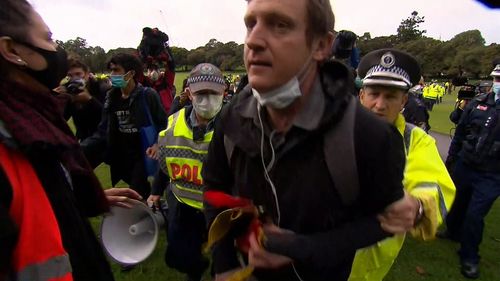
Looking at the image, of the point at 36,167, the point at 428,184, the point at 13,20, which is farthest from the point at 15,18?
the point at 428,184

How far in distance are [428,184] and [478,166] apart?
10.1 feet

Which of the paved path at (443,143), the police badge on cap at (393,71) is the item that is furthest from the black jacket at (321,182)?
the paved path at (443,143)

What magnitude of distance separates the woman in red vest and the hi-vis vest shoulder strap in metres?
1.09

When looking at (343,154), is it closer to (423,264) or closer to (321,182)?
(321,182)

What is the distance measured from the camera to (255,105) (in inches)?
62.7

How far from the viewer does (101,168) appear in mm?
8492

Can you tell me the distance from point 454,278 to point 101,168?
24.5ft

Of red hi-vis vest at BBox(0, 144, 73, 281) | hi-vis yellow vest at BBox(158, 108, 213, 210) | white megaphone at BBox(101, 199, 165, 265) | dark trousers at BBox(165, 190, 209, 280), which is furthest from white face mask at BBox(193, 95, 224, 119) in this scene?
red hi-vis vest at BBox(0, 144, 73, 281)

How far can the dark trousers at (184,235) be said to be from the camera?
332 cm

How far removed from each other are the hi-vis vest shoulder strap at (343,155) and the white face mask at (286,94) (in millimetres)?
205

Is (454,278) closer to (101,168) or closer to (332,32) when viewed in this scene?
(332,32)

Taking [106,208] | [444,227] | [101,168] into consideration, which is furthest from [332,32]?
[101,168]

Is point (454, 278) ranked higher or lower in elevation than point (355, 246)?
lower

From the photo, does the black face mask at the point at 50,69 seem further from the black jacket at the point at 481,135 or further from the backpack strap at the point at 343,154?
the black jacket at the point at 481,135
